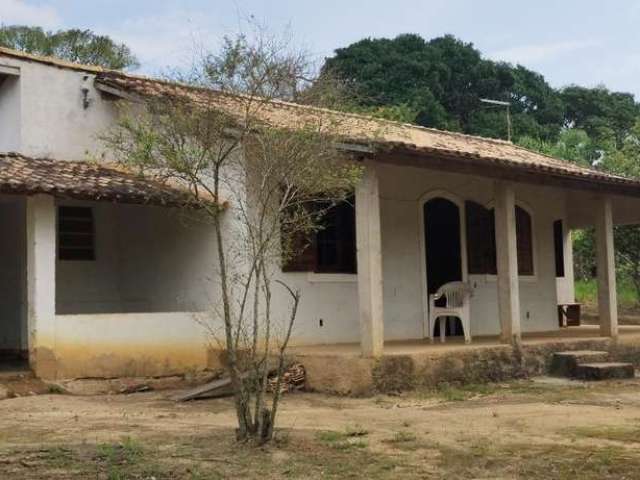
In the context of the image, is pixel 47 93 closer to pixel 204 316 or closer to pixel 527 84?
pixel 204 316

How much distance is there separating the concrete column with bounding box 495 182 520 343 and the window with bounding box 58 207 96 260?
582cm

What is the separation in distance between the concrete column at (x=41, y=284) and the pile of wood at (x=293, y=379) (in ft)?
8.42

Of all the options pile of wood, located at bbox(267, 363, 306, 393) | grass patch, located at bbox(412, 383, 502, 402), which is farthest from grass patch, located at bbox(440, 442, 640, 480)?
pile of wood, located at bbox(267, 363, 306, 393)

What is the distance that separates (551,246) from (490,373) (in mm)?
4759

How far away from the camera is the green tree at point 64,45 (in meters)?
22.6

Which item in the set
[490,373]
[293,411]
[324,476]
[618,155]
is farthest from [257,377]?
[618,155]

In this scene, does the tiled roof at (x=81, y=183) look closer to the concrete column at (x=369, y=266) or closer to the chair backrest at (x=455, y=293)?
the concrete column at (x=369, y=266)

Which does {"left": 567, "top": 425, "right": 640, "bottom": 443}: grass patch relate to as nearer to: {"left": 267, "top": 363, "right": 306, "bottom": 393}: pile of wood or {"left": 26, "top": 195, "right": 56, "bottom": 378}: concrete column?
{"left": 267, "top": 363, "right": 306, "bottom": 393}: pile of wood

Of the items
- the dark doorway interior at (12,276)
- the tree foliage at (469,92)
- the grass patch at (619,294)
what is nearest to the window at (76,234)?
the dark doorway interior at (12,276)

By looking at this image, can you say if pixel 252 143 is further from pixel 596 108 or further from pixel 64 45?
pixel 596 108

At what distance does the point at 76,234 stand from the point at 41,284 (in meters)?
2.34

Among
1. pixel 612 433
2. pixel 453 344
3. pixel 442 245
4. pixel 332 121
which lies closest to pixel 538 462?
pixel 612 433

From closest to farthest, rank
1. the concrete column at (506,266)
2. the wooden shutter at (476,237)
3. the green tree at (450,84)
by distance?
the concrete column at (506,266) < the wooden shutter at (476,237) < the green tree at (450,84)

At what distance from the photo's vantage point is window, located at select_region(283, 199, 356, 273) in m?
11.6
